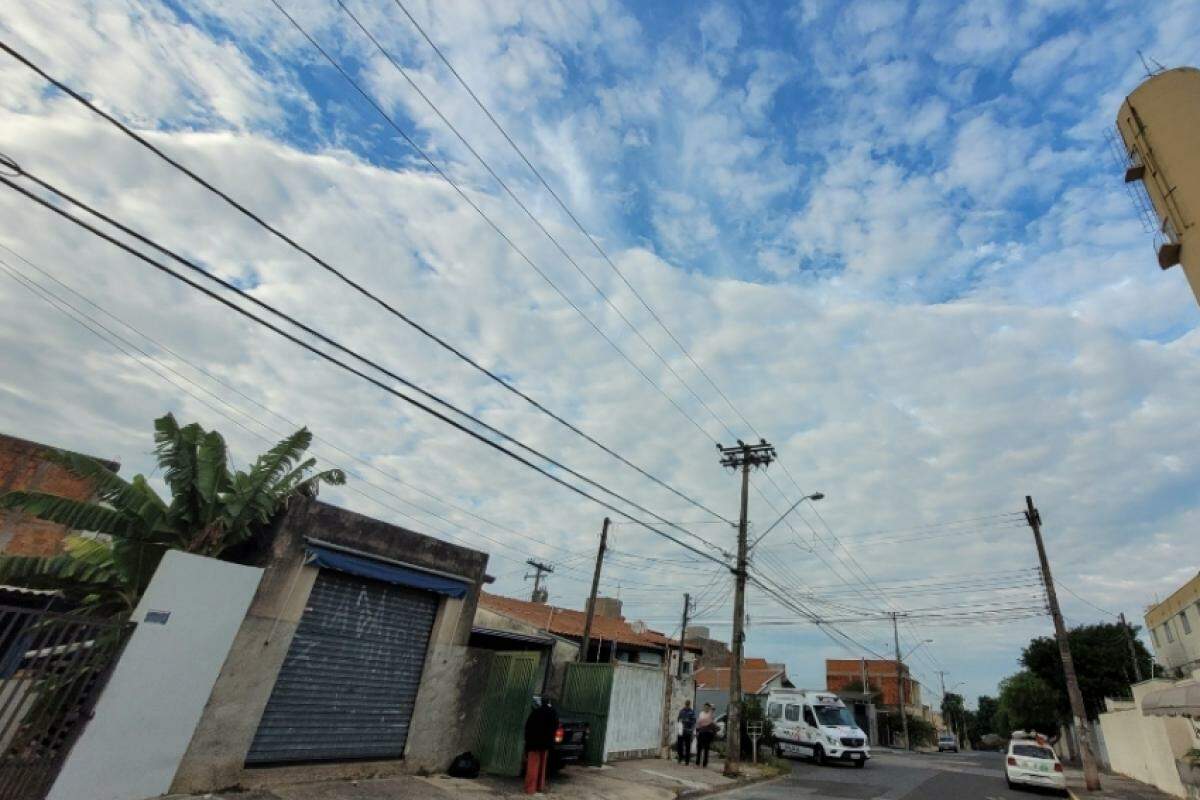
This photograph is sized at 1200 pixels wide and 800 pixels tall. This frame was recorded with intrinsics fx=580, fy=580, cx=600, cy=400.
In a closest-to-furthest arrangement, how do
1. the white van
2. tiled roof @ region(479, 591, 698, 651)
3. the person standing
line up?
the person standing < the white van < tiled roof @ region(479, 591, 698, 651)

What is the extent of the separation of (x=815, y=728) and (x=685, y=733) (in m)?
8.03

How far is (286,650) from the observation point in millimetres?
8680

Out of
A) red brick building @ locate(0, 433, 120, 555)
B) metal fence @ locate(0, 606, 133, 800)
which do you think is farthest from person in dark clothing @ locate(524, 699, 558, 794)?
red brick building @ locate(0, 433, 120, 555)

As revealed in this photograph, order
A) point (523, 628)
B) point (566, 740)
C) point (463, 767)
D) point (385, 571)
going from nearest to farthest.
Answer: point (385, 571) → point (463, 767) → point (566, 740) → point (523, 628)

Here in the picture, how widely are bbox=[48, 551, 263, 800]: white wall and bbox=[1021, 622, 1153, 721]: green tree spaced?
152 ft

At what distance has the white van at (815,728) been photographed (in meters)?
21.3

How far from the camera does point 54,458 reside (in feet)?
27.9

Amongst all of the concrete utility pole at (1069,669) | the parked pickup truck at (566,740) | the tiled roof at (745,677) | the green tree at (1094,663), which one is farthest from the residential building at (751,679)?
the parked pickup truck at (566,740)

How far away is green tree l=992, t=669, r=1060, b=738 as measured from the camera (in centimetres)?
4166

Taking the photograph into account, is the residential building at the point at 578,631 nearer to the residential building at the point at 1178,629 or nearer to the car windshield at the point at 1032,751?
the car windshield at the point at 1032,751

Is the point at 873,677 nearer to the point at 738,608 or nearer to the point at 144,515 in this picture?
the point at 738,608

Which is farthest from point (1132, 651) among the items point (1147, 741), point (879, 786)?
point (879, 786)

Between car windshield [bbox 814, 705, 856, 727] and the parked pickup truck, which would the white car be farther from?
the parked pickup truck

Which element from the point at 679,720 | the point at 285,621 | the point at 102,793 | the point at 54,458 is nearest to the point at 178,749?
the point at 102,793
